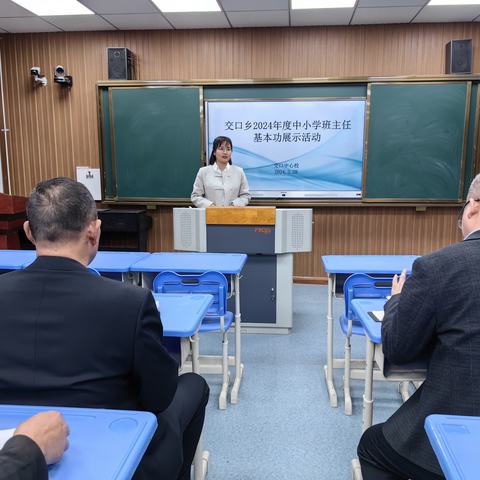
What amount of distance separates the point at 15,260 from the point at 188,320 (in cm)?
162

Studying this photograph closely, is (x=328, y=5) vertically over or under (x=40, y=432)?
over

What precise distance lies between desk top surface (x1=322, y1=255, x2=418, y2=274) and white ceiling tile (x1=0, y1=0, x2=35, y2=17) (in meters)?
3.95

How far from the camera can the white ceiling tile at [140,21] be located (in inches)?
182

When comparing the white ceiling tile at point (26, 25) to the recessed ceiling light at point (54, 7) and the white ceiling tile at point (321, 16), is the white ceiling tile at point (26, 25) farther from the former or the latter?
the white ceiling tile at point (321, 16)

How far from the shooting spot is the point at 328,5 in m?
4.33

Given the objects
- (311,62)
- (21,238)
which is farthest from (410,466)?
(21,238)

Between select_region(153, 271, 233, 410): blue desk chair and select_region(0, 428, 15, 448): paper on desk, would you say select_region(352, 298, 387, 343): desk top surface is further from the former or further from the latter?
select_region(0, 428, 15, 448): paper on desk

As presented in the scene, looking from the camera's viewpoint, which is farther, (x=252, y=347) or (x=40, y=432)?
(x=252, y=347)

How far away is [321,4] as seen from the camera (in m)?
4.32

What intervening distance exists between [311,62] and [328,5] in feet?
2.26

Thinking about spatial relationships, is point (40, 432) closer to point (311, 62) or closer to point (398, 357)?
point (398, 357)

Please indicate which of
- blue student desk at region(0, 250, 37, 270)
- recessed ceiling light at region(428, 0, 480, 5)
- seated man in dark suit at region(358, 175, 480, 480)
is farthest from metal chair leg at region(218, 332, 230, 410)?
recessed ceiling light at region(428, 0, 480, 5)

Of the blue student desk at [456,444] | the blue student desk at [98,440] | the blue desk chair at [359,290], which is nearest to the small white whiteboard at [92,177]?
the blue desk chair at [359,290]

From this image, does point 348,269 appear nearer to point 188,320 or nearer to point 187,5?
point 188,320
